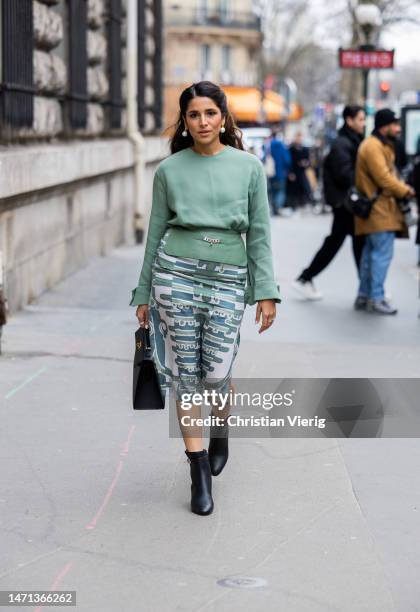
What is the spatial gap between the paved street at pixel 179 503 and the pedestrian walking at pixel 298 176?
19.3 m

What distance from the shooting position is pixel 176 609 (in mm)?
4117

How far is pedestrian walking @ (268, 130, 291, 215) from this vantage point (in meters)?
26.6

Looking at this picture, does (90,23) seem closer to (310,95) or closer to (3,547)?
(3,547)

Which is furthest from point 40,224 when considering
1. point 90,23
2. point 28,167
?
point 90,23

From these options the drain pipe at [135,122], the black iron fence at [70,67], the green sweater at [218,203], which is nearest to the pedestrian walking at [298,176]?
the black iron fence at [70,67]

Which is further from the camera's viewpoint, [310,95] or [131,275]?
[310,95]

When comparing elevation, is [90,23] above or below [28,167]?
above

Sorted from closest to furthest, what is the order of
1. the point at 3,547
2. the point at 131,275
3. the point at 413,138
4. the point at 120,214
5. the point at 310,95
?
1. the point at 3,547
2. the point at 131,275
3. the point at 120,214
4. the point at 413,138
5. the point at 310,95

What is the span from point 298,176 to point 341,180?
1660 cm

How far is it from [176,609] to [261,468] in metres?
1.85

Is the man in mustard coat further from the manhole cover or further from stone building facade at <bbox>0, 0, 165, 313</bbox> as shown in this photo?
the manhole cover

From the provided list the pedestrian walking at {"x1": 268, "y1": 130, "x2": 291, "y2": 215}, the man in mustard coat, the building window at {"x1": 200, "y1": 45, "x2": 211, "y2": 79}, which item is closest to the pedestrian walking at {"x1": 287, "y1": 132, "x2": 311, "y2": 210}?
the pedestrian walking at {"x1": 268, "y1": 130, "x2": 291, "y2": 215}

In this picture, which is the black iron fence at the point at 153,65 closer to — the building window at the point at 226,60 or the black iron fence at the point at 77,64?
the black iron fence at the point at 77,64

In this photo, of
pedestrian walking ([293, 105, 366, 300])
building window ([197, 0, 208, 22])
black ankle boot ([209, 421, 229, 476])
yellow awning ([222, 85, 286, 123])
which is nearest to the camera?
black ankle boot ([209, 421, 229, 476])
